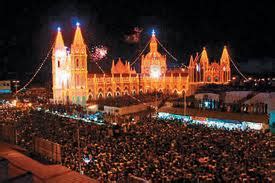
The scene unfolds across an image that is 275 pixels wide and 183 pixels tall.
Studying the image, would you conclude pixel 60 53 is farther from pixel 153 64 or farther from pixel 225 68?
pixel 225 68

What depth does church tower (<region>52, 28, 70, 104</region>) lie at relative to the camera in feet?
166

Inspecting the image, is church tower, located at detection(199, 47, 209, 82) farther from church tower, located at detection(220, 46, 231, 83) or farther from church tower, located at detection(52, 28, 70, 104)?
church tower, located at detection(52, 28, 70, 104)

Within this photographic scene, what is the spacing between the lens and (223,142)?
20.2 m

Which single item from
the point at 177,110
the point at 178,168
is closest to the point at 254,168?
the point at 178,168

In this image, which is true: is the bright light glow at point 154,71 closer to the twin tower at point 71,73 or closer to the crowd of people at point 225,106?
the twin tower at point 71,73

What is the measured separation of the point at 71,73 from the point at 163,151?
35301 mm

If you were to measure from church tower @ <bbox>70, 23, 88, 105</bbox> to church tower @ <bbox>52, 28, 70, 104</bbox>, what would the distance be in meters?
1.14

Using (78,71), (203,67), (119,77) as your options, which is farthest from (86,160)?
(203,67)

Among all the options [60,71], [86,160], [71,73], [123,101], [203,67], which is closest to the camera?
[86,160]

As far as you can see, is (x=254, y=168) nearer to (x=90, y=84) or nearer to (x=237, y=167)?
(x=237, y=167)

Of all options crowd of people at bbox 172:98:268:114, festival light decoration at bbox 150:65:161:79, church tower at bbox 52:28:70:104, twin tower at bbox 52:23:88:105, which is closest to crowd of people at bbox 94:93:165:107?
twin tower at bbox 52:23:88:105

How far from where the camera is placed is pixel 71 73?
50906mm

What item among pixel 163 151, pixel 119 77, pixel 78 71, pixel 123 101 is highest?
pixel 78 71

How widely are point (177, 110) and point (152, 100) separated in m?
12.7
